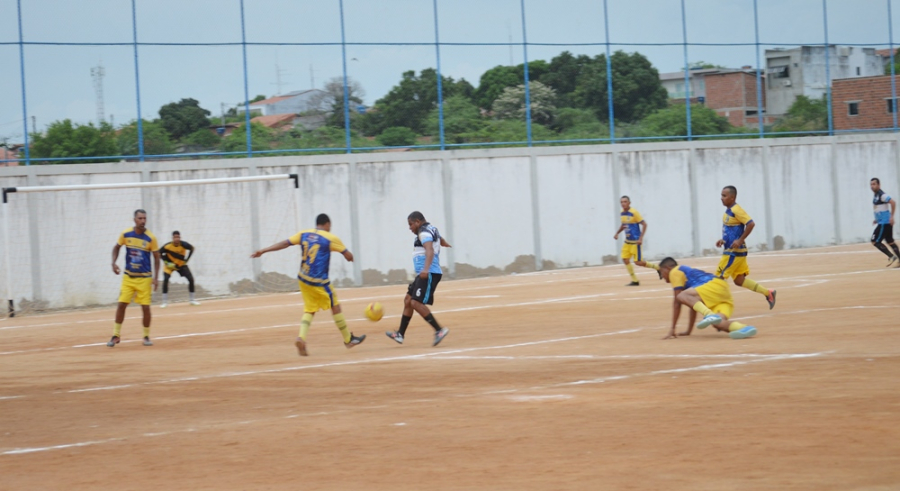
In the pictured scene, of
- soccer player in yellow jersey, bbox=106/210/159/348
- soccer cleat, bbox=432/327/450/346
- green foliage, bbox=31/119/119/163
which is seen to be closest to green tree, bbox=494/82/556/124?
green foliage, bbox=31/119/119/163

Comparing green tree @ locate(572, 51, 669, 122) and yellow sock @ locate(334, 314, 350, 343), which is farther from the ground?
green tree @ locate(572, 51, 669, 122)

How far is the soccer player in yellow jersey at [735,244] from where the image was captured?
15172mm

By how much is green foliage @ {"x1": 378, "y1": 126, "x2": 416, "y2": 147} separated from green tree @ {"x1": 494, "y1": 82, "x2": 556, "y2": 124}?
163 inches

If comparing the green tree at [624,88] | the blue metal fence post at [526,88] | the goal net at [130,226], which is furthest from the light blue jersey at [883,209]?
the goal net at [130,226]

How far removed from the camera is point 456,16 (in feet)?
110

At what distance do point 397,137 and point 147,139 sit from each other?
7.71m

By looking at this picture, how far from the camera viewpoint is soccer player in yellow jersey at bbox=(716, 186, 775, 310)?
49.8 ft

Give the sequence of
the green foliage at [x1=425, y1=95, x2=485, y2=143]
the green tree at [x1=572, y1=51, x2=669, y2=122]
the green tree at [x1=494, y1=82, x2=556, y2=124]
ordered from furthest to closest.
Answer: the green tree at [x1=572, y1=51, x2=669, y2=122] → the green tree at [x1=494, y1=82, x2=556, y2=124] → the green foliage at [x1=425, y1=95, x2=485, y2=143]

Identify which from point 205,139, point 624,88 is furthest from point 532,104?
point 205,139

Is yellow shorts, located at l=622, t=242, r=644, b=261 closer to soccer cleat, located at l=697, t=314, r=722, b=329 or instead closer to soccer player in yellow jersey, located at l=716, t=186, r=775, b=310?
soccer player in yellow jersey, located at l=716, t=186, r=775, b=310

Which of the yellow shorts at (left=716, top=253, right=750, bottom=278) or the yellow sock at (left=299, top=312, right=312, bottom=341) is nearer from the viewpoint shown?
the yellow sock at (left=299, top=312, right=312, bottom=341)

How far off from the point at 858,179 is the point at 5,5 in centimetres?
2927

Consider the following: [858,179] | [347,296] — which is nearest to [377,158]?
[347,296]

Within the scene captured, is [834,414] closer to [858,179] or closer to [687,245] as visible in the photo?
[687,245]
